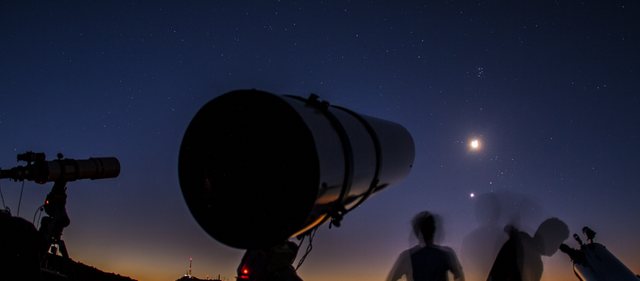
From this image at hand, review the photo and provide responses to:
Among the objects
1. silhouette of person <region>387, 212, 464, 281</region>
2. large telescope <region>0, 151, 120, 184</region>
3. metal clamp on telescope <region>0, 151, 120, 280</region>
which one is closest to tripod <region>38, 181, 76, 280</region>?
metal clamp on telescope <region>0, 151, 120, 280</region>

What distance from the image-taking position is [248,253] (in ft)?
9.00

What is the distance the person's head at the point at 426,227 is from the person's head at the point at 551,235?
4.13 feet

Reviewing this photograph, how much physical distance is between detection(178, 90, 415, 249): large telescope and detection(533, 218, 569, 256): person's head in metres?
2.96

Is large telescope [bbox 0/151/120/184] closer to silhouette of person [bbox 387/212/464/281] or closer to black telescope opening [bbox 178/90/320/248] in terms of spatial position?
black telescope opening [bbox 178/90/320/248]

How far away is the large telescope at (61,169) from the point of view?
506cm

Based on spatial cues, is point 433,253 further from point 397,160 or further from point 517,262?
point 397,160

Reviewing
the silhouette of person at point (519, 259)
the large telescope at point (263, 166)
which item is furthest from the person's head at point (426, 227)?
the large telescope at point (263, 166)

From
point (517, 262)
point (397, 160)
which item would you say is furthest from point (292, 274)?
point (517, 262)

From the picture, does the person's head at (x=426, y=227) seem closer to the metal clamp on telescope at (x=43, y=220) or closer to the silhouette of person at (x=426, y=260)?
the silhouette of person at (x=426, y=260)

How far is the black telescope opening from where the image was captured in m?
2.32

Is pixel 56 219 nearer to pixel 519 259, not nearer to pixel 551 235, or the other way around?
pixel 519 259

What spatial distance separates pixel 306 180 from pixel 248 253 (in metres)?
0.95

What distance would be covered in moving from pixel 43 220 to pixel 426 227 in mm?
6813

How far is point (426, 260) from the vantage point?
382 centimetres
